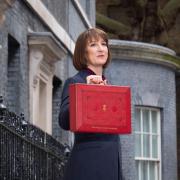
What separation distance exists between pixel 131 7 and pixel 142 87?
18.2 ft

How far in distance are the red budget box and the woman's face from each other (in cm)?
31

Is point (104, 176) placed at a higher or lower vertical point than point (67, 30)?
lower

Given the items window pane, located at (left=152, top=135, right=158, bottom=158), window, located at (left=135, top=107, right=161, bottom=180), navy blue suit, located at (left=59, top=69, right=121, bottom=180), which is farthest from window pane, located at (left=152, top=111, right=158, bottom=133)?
navy blue suit, located at (left=59, top=69, right=121, bottom=180)

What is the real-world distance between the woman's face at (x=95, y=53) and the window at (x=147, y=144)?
16153mm

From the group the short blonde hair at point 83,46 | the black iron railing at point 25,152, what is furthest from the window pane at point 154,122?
the short blonde hair at point 83,46

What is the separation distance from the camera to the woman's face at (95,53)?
5.46m

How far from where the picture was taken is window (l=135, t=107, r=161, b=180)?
71.5 feet

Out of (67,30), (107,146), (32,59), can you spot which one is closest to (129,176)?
(67,30)

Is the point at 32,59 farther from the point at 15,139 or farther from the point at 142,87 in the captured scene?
the point at 142,87

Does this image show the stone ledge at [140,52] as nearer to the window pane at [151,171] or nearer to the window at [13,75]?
the window pane at [151,171]

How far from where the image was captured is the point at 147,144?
2203 centimetres

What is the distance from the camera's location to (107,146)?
531 centimetres

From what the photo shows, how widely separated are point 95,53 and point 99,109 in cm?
44

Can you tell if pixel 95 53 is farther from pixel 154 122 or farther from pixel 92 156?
pixel 154 122
